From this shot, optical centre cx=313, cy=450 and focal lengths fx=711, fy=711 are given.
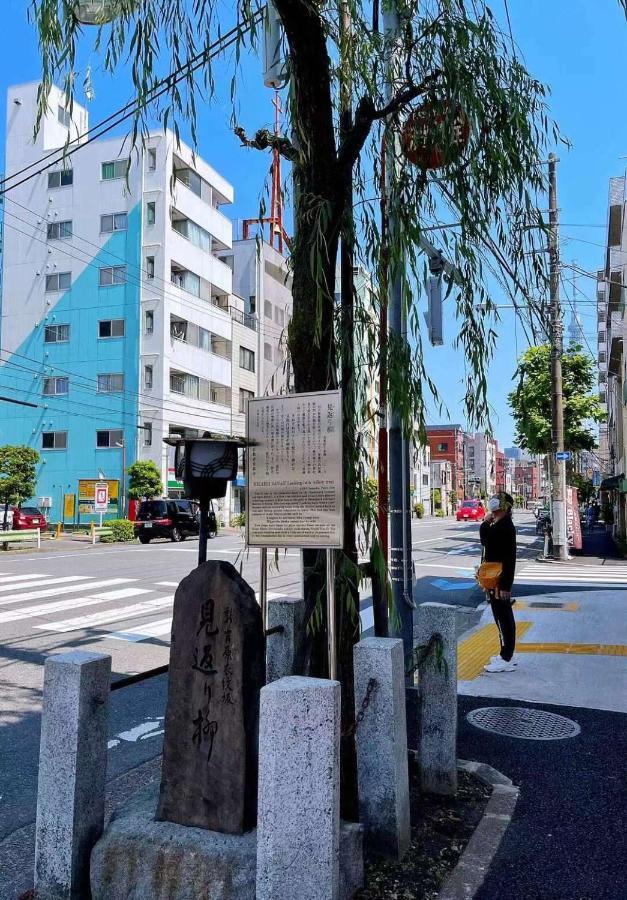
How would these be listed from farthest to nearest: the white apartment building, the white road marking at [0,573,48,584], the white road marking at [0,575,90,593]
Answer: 1. the white apartment building
2. the white road marking at [0,573,48,584]
3. the white road marking at [0,575,90,593]

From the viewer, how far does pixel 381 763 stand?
3.51 metres

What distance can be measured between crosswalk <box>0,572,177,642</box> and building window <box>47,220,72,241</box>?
32.3 meters

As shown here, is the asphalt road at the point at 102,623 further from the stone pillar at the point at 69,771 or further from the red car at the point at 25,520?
the red car at the point at 25,520

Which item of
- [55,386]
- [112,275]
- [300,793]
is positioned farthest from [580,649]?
[55,386]

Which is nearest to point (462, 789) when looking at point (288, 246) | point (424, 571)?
point (288, 246)

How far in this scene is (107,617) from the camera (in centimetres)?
1120

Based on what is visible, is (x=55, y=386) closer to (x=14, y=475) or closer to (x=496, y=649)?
(x=14, y=475)

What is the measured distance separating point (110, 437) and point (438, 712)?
39430 millimetres

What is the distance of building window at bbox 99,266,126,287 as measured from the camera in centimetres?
4203

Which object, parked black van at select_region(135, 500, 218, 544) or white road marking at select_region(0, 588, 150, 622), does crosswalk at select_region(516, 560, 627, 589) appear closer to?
white road marking at select_region(0, 588, 150, 622)

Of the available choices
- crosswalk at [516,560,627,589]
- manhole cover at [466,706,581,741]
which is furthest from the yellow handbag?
crosswalk at [516,560,627,589]

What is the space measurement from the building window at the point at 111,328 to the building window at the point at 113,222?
5.54 m

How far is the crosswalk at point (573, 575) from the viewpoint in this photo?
1650 centimetres

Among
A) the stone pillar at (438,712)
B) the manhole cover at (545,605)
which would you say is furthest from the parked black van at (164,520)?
the stone pillar at (438,712)
